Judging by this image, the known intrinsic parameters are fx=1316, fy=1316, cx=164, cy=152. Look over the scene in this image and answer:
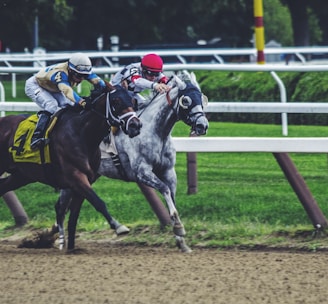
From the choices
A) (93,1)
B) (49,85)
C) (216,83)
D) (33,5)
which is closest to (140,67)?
(49,85)

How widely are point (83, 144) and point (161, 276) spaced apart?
1.86 m

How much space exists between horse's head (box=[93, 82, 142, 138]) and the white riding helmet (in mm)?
286

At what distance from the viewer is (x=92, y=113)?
9.34 meters

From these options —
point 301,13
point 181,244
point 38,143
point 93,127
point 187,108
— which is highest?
point 301,13

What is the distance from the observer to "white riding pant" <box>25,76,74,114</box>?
32.5ft

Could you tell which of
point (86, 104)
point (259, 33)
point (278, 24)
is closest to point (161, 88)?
point (86, 104)

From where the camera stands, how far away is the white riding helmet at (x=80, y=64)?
372 inches

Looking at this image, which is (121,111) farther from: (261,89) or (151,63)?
(261,89)

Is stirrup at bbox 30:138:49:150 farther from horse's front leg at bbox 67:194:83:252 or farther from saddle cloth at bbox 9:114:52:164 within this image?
horse's front leg at bbox 67:194:83:252

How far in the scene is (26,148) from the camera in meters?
9.71

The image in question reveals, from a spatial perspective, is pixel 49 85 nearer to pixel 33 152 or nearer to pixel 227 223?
pixel 33 152

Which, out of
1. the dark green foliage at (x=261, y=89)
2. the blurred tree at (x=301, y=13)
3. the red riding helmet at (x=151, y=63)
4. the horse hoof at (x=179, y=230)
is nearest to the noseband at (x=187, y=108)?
the red riding helmet at (x=151, y=63)

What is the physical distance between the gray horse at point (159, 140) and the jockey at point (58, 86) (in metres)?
0.48

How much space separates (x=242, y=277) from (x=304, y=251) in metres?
1.72
